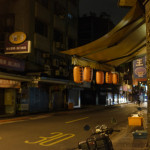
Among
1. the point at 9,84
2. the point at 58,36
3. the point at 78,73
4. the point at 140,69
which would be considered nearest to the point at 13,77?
the point at 9,84

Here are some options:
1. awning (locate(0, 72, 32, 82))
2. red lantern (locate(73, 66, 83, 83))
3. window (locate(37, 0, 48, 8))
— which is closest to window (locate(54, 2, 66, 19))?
window (locate(37, 0, 48, 8))

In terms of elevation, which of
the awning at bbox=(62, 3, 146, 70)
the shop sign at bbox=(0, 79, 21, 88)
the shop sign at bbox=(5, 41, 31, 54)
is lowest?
the shop sign at bbox=(0, 79, 21, 88)

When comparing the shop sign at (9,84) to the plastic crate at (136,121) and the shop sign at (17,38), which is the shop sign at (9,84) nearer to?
the shop sign at (17,38)

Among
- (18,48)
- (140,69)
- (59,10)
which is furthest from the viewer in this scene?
(59,10)

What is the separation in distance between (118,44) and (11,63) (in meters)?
15.3

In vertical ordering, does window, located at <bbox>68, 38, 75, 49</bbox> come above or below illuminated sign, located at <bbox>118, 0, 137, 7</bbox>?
above

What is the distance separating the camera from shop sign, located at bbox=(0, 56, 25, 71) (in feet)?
65.8

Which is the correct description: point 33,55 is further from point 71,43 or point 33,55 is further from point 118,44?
point 118,44

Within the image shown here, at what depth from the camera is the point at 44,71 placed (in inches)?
1058

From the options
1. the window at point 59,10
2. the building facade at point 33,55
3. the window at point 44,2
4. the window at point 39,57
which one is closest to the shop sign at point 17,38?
the building facade at point 33,55

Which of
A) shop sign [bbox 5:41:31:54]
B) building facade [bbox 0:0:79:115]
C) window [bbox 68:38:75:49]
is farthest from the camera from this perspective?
window [bbox 68:38:75:49]

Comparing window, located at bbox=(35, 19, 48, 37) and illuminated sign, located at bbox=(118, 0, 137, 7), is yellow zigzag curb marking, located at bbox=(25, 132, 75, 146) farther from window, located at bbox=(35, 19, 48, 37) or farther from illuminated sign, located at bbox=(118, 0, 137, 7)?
window, located at bbox=(35, 19, 48, 37)

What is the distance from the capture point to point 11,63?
2120 cm

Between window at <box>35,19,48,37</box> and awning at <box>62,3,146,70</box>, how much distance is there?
1819 centimetres
